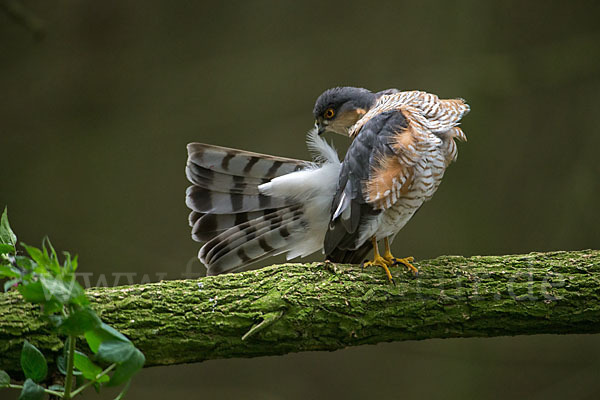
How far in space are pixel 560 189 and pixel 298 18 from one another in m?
2.16

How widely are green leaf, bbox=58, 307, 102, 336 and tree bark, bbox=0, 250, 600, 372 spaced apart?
41 centimetres

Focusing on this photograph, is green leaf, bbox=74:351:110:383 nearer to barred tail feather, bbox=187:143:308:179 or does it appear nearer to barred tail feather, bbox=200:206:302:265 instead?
barred tail feather, bbox=200:206:302:265

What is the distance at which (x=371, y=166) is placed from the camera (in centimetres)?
200

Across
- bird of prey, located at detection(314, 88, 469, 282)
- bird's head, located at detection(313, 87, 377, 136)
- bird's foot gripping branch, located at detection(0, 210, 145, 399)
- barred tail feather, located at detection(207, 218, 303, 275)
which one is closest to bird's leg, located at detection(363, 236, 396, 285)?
bird of prey, located at detection(314, 88, 469, 282)

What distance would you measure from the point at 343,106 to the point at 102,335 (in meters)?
1.64

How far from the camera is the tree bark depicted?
63.1 inches

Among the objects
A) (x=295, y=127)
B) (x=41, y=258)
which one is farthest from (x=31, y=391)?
(x=295, y=127)

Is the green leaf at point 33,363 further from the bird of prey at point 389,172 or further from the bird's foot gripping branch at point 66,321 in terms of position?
the bird of prey at point 389,172

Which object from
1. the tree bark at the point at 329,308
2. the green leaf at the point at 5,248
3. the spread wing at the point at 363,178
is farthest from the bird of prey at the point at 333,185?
the green leaf at the point at 5,248

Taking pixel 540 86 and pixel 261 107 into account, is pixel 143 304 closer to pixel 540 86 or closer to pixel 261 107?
pixel 261 107

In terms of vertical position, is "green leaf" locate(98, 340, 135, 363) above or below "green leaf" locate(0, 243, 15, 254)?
below

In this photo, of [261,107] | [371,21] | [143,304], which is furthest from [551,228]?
[143,304]

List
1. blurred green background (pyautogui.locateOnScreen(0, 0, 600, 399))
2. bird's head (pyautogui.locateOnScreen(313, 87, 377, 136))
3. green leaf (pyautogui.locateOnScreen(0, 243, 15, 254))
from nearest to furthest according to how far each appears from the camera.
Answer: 1. green leaf (pyautogui.locateOnScreen(0, 243, 15, 254))
2. bird's head (pyautogui.locateOnScreen(313, 87, 377, 136))
3. blurred green background (pyautogui.locateOnScreen(0, 0, 600, 399))

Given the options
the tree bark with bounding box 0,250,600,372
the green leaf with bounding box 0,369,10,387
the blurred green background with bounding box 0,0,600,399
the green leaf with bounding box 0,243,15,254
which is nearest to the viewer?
the green leaf with bounding box 0,369,10,387
